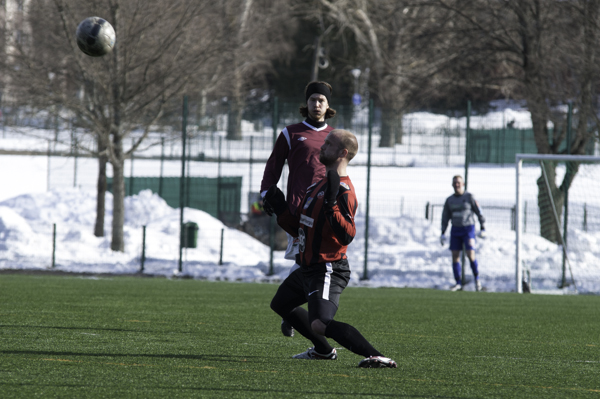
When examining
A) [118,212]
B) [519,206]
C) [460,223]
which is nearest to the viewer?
[519,206]

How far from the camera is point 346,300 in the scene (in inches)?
434

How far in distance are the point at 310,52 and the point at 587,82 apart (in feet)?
97.3

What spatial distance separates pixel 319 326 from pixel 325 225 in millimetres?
642

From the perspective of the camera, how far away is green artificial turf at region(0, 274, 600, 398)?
4.20 m

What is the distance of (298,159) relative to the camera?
6.08m

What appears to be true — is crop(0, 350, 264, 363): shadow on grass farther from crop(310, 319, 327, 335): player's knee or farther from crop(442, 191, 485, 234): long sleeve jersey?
crop(442, 191, 485, 234): long sleeve jersey

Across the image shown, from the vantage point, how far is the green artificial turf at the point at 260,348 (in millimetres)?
4203

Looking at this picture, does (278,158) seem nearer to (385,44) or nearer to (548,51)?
(548,51)

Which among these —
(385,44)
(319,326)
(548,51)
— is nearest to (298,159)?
(319,326)

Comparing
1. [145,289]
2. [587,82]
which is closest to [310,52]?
[587,82]

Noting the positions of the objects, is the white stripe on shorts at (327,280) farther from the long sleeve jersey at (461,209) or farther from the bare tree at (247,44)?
the bare tree at (247,44)

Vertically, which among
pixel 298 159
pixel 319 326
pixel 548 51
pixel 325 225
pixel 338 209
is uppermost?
pixel 548 51

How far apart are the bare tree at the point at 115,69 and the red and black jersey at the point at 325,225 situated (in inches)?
474

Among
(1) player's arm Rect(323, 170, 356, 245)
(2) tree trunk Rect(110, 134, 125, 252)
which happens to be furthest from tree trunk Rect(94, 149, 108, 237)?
(1) player's arm Rect(323, 170, 356, 245)
